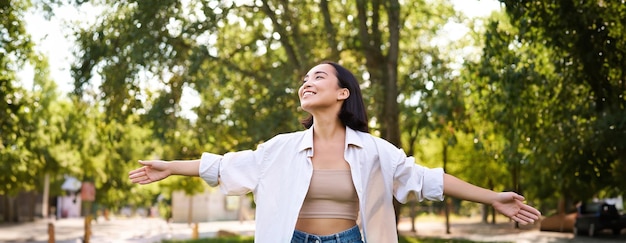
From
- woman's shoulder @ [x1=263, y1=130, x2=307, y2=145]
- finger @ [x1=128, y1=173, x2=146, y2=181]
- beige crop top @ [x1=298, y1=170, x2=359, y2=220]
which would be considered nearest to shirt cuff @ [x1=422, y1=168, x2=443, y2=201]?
beige crop top @ [x1=298, y1=170, x2=359, y2=220]

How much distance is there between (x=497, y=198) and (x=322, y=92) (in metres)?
1.03

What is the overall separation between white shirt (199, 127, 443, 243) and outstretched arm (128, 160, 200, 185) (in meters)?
0.06

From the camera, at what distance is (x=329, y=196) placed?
13.4 feet

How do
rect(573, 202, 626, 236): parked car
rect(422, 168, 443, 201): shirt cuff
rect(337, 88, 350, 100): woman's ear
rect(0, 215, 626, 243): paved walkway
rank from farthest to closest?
rect(573, 202, 626, 236): parked car < rect(0, 215, 626, 243): paved walkway < rect(337, 88, 350, 100): woman's ear < rect(422, 168, 443, 201): shirt cuff

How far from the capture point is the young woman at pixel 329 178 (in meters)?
4.06

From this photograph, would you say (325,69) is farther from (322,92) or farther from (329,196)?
(329,196)

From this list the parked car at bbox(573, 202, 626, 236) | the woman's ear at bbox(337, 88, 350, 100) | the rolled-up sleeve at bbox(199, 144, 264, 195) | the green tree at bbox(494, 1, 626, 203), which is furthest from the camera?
the parked car at bbox(573, 202, 626, 236)

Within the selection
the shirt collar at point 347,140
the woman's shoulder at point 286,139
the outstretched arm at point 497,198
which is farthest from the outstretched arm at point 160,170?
the outstretched arm at point 497,198

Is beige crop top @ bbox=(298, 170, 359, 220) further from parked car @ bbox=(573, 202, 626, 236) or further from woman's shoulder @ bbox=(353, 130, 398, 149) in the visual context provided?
parked car @ bbox=(573, 202, 626, 236)

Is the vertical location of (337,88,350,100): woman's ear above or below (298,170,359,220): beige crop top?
above

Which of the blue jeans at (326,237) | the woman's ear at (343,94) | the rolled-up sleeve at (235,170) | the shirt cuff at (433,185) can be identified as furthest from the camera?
the woman's ear at (343,94)

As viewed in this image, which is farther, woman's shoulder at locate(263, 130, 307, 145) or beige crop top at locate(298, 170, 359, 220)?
woman's shoulder at locate(263, 130, 307, 145)

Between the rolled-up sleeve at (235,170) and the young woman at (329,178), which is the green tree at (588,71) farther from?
the rolled-up sleeve at (235,170)

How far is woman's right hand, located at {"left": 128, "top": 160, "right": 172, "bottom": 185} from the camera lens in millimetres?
4301
